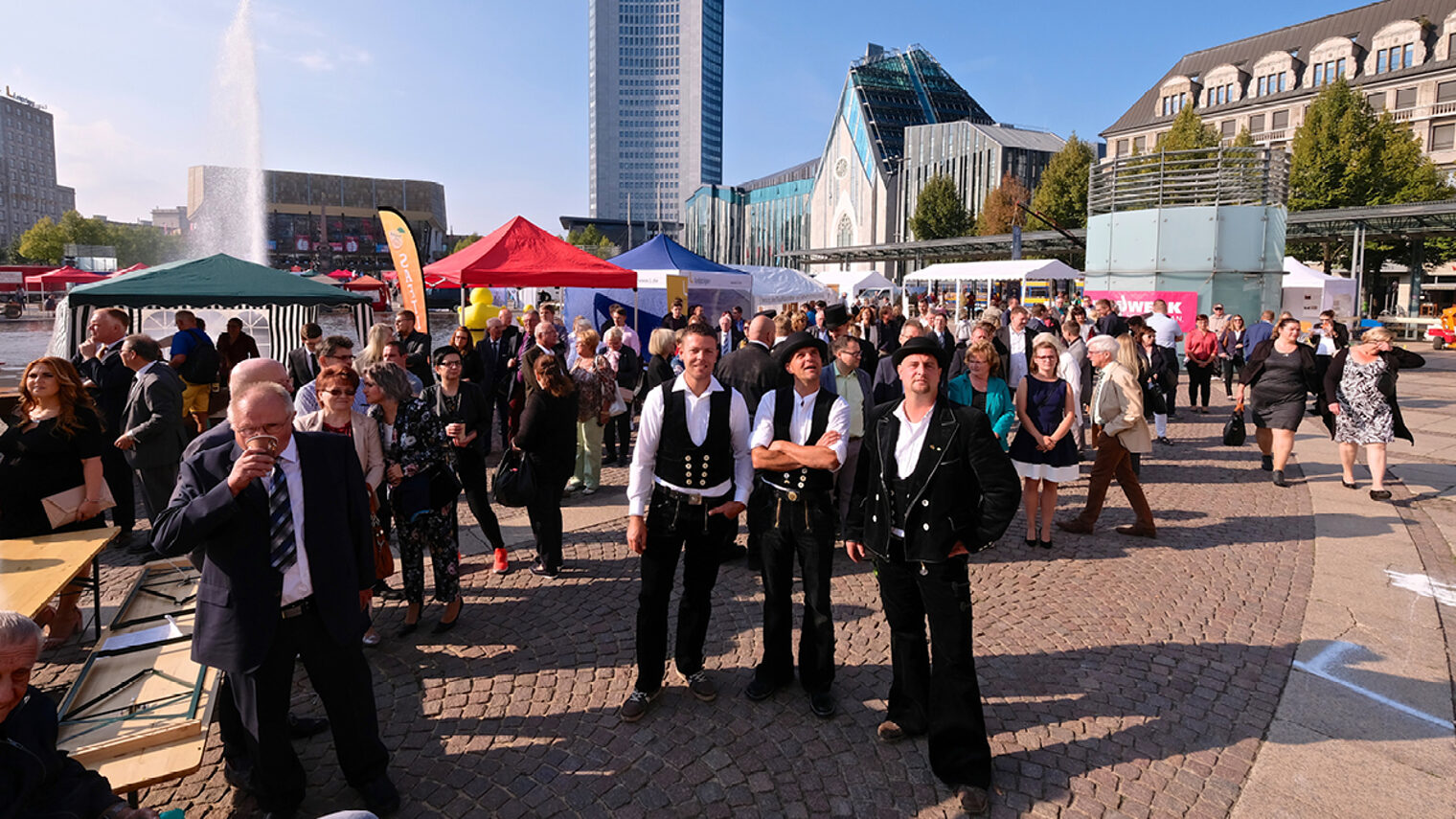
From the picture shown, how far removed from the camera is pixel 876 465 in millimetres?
3580

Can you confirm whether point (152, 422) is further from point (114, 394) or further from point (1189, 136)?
point (1189, 136)

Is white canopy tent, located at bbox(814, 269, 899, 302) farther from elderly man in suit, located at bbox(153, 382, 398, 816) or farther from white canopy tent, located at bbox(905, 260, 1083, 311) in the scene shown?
elderly man in suit, located at bbox(153, 382, 398, 816)

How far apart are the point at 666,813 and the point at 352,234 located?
463 feet

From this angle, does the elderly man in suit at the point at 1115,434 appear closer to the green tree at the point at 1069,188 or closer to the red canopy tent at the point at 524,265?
the red canopy tent at the point at 524,265

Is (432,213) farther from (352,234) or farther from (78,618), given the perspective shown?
(78,618)

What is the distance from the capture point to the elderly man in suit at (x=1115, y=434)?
22.0 feet

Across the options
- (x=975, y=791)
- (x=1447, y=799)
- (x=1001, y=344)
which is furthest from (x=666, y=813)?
(x=1001, y=344)

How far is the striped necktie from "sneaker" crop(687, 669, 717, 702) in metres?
2.02

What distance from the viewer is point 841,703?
409cm

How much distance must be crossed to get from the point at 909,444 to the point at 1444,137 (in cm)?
6810

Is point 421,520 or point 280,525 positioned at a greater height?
point 280,525

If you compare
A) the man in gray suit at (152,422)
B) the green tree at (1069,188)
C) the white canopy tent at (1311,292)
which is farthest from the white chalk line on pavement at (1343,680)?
the green tree at (1069,188)

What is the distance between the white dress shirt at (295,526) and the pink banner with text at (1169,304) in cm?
1775

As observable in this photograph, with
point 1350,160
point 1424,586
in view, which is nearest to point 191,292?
point 1424,586
